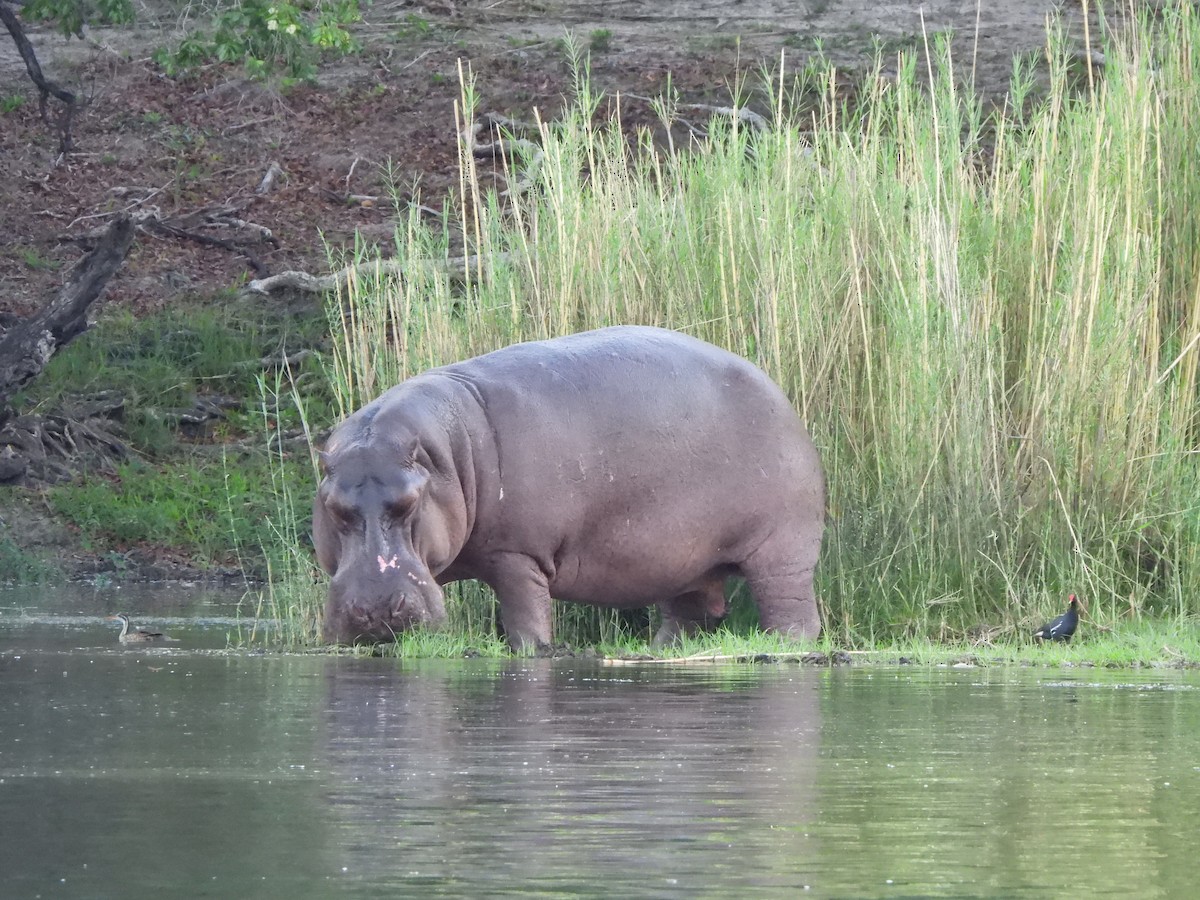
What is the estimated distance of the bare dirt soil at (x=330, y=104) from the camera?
1756 cm

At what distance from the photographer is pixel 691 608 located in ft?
28.4

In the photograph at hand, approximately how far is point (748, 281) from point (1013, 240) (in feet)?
3.47

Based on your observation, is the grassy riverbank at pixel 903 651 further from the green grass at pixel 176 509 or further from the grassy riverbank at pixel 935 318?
the green grass at pixel 176 509

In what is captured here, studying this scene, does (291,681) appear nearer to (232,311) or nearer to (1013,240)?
(1013,240)

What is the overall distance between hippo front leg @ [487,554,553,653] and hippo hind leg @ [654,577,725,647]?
0.96 m

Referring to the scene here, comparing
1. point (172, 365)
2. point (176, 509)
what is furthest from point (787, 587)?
point (172, 365)

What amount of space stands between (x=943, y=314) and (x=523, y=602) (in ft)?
6.47

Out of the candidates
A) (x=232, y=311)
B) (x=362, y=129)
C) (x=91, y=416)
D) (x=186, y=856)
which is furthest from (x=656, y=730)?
(x=362, y=129)

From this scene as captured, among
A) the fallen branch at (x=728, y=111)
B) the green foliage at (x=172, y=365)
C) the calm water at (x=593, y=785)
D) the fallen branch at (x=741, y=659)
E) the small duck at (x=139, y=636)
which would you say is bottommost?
the green foliage at (x=172, y=365)

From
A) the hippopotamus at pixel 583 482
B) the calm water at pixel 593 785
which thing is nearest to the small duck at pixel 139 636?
the hippopotamus at pixel 583 482

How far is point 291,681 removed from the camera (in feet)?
20.6

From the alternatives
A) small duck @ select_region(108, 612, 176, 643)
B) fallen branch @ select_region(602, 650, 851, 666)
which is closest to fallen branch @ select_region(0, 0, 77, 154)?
small duck @ select_region(108, 612, 176, 643)

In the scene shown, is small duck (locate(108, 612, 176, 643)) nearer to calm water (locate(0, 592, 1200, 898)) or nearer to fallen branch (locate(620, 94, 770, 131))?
calm water (locate(0, 592, 1200, 898))

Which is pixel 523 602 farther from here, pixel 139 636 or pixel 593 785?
pixel 593 785
